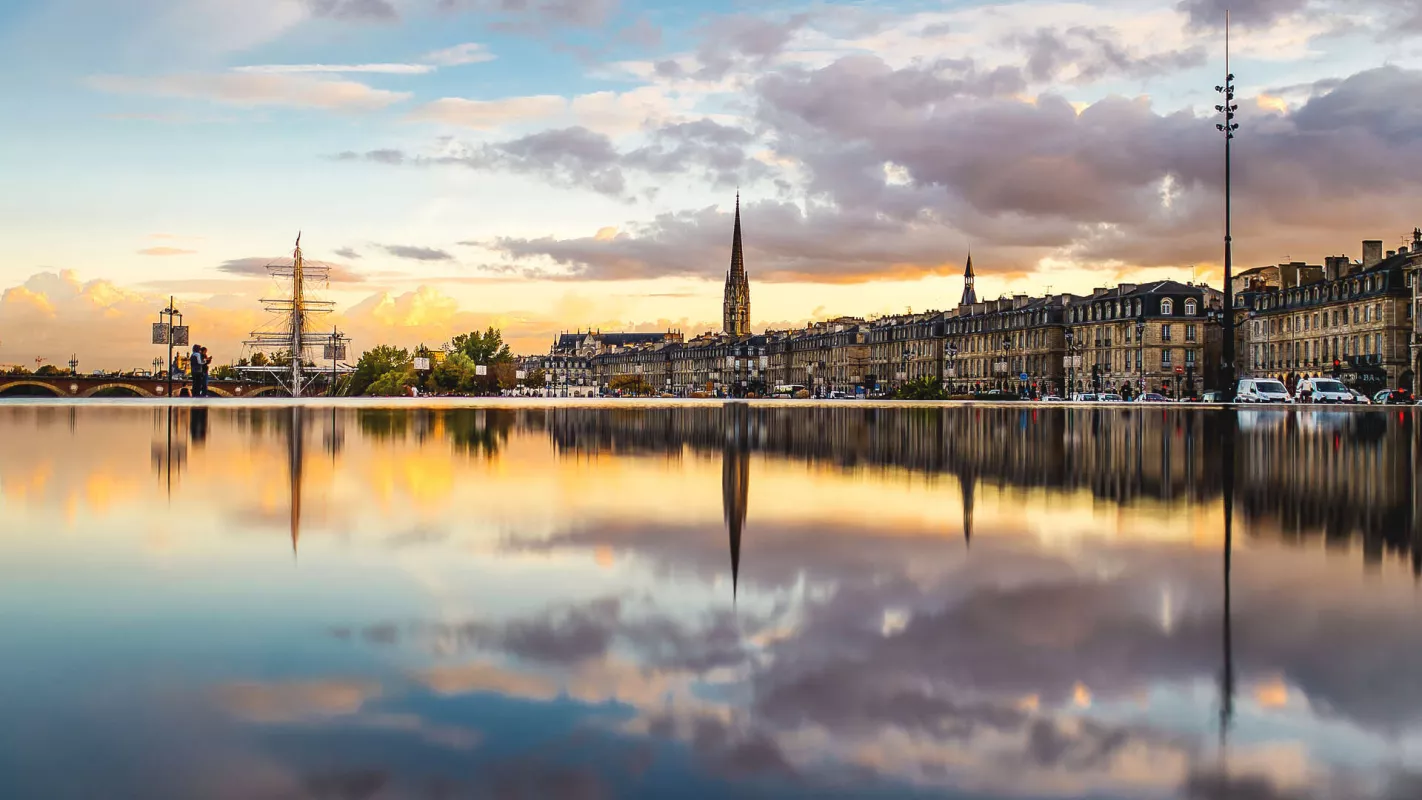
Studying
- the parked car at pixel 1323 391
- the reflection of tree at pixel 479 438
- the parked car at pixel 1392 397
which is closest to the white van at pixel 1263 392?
the parked car at pixel 1323 391

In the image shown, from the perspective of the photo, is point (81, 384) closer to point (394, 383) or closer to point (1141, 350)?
point (394, 383)

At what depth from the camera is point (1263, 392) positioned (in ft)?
213

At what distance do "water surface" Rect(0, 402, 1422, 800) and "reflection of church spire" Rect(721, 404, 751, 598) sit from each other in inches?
3.7

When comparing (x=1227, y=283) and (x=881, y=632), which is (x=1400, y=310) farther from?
(x=881, y=632)

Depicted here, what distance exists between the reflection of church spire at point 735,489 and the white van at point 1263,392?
48.4 meters

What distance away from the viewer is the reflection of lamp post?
118m

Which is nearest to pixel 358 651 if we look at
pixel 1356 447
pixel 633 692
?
pixel 633 692

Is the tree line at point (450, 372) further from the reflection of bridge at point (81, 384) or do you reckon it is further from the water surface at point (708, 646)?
the water surface at point (708, 646)

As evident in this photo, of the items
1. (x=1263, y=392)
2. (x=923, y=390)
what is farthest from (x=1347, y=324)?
(x=923, y=390)

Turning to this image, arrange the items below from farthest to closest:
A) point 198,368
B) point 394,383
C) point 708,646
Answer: point 394,383
point 198,368
point 708,646

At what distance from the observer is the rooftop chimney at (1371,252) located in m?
92.5

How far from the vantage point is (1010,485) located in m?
14.5

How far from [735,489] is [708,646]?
8.56 metres

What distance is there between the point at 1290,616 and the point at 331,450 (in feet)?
61.1
